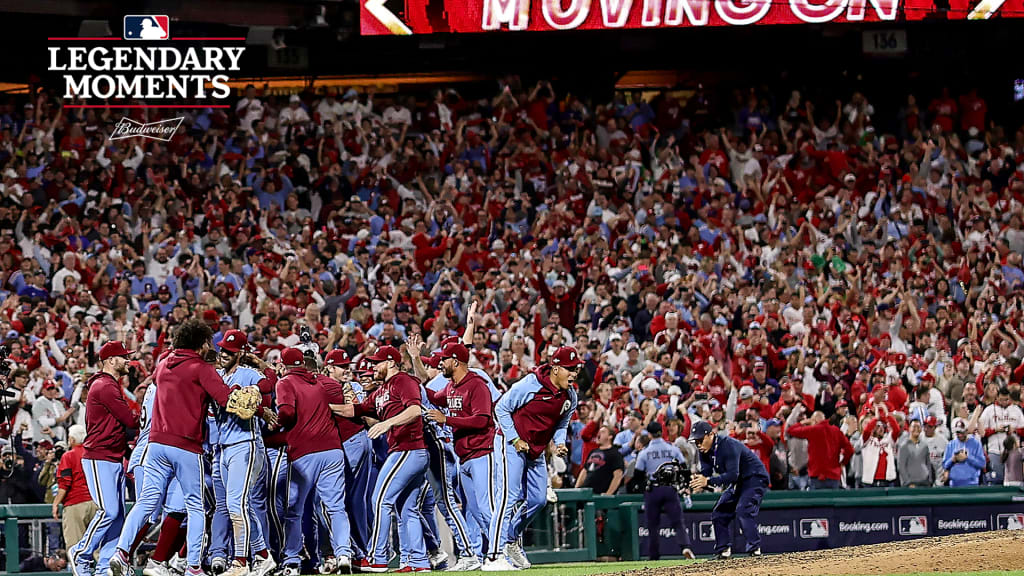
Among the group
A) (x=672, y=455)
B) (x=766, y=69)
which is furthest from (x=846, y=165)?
(x=672, y=455)

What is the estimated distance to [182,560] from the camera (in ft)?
37.6

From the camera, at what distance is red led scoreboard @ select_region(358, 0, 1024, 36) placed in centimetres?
2166

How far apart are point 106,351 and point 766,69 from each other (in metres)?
17.3

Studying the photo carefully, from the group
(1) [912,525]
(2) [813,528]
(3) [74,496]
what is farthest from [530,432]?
(1) [912,525]

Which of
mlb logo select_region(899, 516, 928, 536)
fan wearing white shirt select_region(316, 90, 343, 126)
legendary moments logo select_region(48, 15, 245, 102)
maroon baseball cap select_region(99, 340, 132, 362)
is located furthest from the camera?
fan wearing white shirt select_region(316, 90, 343, 126)

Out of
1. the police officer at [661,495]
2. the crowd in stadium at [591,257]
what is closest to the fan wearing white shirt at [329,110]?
the crowd in stadium at [591,257]

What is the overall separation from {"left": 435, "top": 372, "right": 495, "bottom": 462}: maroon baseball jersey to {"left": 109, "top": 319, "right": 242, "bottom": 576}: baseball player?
2.02 meters

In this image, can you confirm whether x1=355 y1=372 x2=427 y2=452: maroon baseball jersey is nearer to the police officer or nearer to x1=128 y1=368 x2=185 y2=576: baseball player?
x1=128 y1=368 x2=185 y2=576: baseball player

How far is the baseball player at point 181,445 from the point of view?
1016 cm

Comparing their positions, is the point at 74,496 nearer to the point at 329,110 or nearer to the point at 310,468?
the point at 310,468

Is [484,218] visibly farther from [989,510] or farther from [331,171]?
[989,510]

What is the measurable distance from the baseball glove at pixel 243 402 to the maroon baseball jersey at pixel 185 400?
7 centimetres

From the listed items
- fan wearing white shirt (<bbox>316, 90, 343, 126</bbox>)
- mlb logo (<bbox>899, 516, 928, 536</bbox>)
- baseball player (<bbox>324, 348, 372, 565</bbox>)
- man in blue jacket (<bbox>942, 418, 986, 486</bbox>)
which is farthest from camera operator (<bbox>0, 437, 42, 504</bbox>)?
fan wearing white shirt (<bbox>316, 90, 343, 126</bbox>)

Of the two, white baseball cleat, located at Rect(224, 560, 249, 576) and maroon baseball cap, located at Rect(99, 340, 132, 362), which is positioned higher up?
maroon baseball cap, located at Rect(99, 340, 132, 362)
